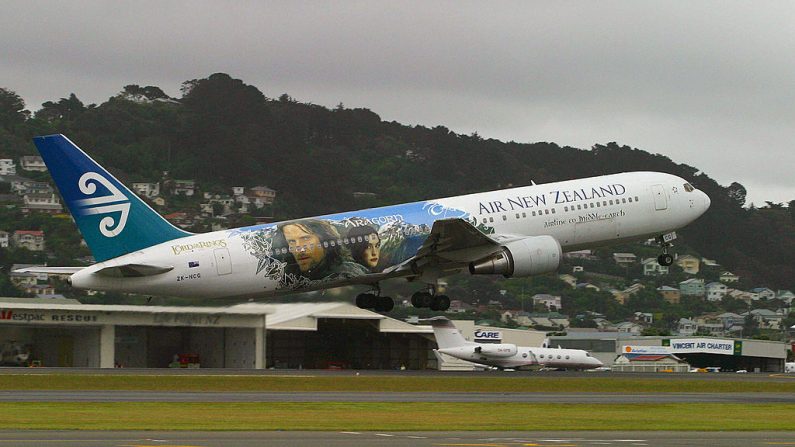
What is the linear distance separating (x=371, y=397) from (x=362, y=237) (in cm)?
1110

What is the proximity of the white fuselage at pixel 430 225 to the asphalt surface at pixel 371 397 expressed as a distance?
662cm

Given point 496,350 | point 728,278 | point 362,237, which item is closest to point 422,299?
point 362,237

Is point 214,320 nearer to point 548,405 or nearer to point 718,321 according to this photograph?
point 548,405

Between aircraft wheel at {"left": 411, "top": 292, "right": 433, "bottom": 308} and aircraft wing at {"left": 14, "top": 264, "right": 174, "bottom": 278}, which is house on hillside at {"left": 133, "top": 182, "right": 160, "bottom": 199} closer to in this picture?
aircraft wheel at {"left": 411, "top": 292, "right": 433, "bottom": 308}

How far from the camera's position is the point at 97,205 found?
56844mm

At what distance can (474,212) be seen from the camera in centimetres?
6269

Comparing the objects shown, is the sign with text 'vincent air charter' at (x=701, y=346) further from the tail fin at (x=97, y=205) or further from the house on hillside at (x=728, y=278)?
the house on hillside at (x=728, y=278)

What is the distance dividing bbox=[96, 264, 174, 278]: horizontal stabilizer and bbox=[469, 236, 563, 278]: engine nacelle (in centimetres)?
1390

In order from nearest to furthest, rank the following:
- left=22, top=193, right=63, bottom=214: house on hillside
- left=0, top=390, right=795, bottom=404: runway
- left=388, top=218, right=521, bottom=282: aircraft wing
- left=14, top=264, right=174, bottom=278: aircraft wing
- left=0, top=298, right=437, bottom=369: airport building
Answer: left=0, top=390, right=795, bottom=404: runway < left=14, top=264, right=174, bottom=278: aircraft wing < left=388, top=218, right=521, bottom=282: aircraft wing < left=0, top=298, right=437, bottom=369: airport building < left=22, top=193, right=63, bottom=214: house on hillside

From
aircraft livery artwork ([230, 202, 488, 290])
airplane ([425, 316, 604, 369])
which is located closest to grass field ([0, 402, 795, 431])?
aircraft livery artwork ([230, 202, 488, 290])

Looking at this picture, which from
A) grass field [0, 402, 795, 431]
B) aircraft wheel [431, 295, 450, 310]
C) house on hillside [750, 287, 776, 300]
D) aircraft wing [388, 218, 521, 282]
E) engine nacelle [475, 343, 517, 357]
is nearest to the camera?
grass field [0, 402, 795, 431]

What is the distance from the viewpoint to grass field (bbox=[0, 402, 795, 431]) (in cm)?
3753


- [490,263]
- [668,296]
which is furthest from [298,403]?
[668,296]

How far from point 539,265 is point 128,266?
1777 cm
